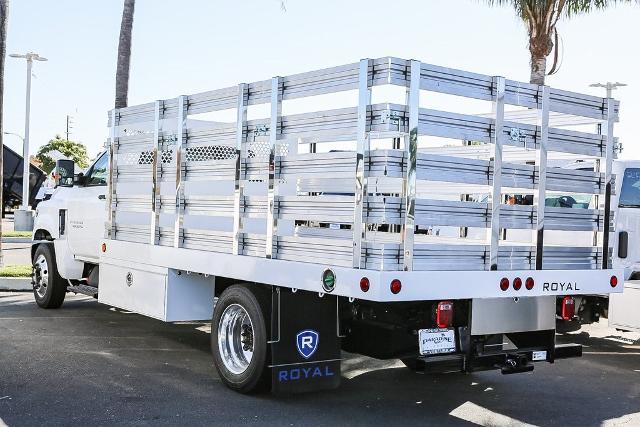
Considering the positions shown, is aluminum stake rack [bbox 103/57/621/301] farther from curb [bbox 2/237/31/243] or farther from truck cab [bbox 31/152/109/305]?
curb [bbox 2/237/31/243]

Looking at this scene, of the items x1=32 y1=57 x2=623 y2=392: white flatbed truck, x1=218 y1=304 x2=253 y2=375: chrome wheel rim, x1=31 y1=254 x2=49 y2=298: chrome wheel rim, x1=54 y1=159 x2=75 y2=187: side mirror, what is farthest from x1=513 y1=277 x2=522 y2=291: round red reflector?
x1=31 y1=254 x2=49 y2=298: chrome wheel rim

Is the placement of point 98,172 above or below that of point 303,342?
above

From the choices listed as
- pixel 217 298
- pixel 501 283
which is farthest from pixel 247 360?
pixel 501 283

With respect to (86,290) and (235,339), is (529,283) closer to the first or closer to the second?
(235,339)

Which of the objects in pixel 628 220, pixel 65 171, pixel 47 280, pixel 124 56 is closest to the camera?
pixel 628 220

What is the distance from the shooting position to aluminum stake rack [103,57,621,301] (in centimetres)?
538

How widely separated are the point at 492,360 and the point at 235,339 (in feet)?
6.82

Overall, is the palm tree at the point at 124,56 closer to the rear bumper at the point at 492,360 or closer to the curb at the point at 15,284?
the curb at the point at 15,284

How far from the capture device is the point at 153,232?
25.4ft

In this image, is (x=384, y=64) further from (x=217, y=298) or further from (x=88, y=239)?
(x=88, y=239)

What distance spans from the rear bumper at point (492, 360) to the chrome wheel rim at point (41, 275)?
6.40 metres

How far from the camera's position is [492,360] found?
6.11 metres

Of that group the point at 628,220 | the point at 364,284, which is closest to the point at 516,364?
the point at 364,284

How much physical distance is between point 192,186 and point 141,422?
2363 millimetres
